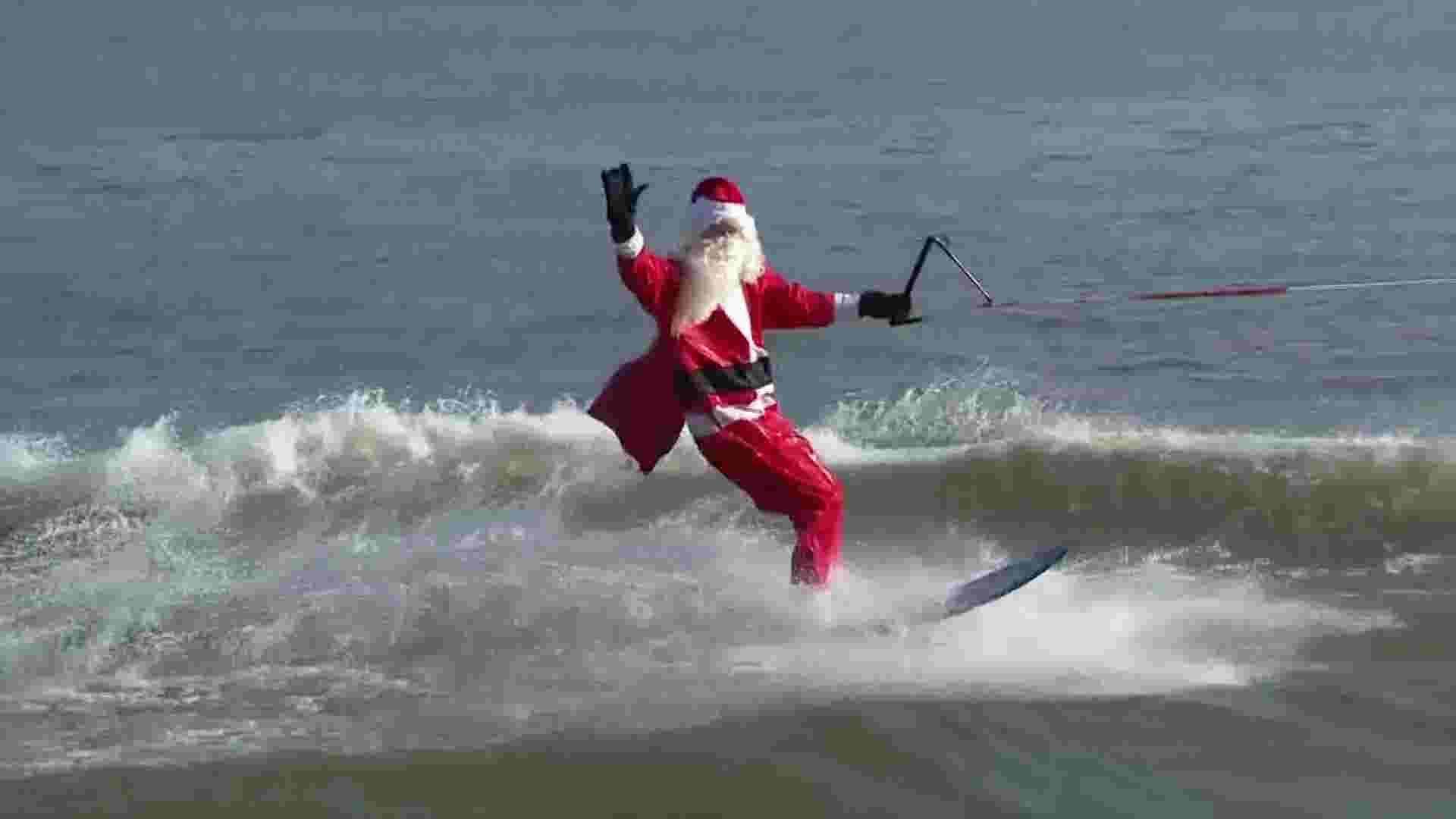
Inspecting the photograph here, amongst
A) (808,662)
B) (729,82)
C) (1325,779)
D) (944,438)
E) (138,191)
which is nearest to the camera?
(1325,779)

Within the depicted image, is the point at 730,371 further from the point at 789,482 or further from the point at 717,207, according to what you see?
the point at 717,207

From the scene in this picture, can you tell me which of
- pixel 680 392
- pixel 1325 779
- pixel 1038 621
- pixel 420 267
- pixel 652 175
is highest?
pixel 652 175

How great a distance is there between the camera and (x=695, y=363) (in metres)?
7.73

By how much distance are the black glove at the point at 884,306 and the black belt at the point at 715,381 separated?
433 mm

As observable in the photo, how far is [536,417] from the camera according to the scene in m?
10.8

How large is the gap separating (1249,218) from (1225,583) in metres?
→ 10.2

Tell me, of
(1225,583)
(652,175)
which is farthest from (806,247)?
(1225,583)

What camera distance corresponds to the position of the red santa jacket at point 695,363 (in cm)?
770

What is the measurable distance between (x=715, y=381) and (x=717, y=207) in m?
0.61

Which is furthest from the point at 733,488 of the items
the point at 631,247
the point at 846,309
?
the point at 631,247

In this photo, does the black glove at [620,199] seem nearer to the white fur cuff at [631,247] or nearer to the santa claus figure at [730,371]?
the white fur cuff at [631,247]

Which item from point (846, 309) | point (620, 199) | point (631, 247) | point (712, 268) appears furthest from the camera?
point (846, 309)

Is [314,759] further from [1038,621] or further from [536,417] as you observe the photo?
[536,417]

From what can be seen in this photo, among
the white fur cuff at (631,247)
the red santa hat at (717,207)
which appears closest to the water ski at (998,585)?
the red santa hat at (717,207)
